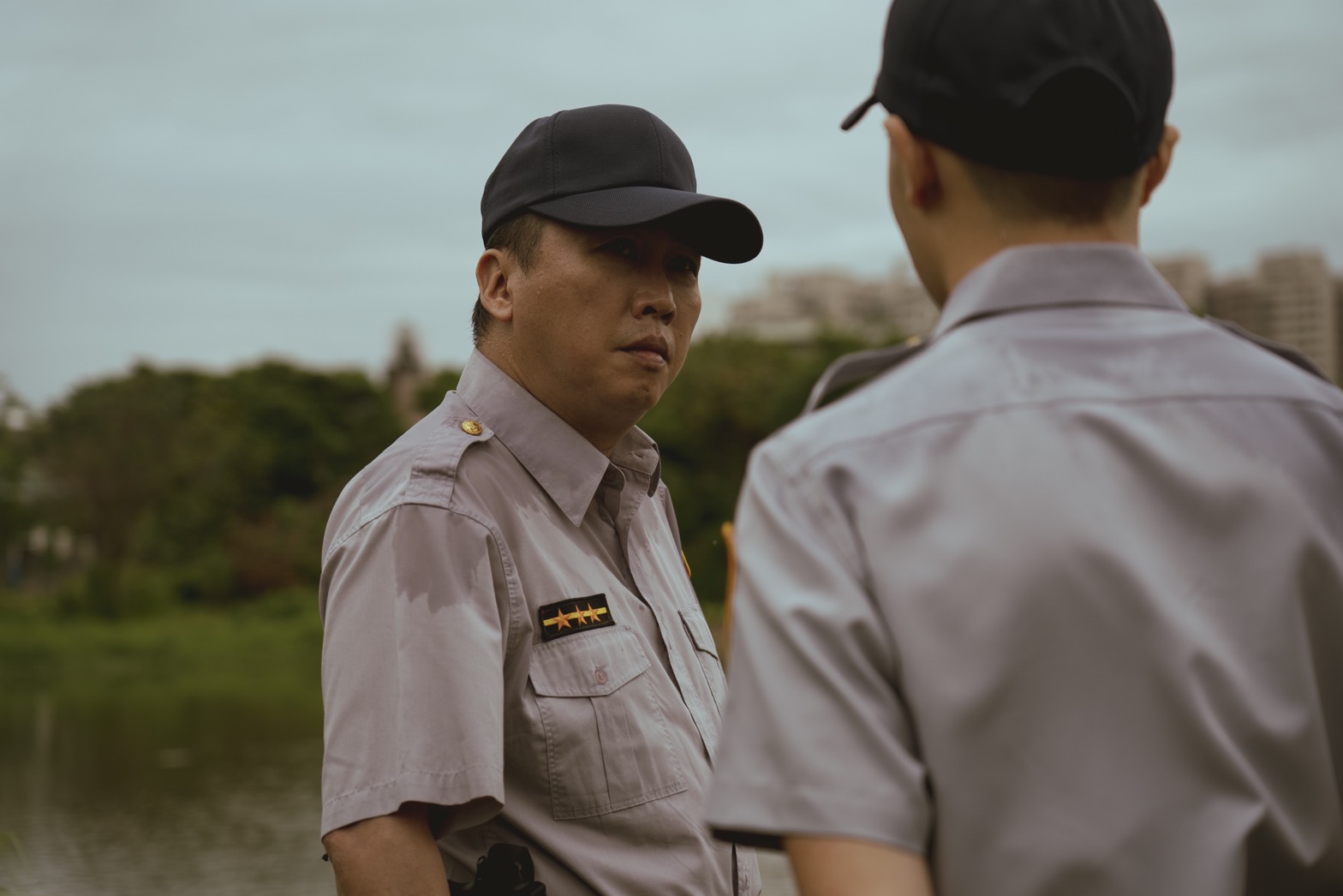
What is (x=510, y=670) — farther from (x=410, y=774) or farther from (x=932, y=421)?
(x=932, y=421)

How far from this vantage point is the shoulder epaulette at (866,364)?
4.20 ft

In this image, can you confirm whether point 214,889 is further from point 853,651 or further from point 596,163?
point 853,651

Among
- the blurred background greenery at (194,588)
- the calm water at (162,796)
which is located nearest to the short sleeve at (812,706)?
the calm water at (162,796)

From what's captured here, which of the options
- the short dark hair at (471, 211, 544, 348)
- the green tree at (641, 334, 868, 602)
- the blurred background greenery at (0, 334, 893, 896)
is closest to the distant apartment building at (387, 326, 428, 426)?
the blurred background greenery at (0, 334, 893, 896)

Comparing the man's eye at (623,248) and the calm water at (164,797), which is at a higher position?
the man's eye at (623,248)

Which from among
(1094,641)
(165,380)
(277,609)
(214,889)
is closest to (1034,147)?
(1094,641)

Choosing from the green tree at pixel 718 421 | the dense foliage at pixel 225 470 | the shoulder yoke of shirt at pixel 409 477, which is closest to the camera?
the shoulder yoke of shirt at pixel 409 477

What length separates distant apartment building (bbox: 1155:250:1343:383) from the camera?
90625mm

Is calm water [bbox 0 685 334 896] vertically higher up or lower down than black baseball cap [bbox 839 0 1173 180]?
lower down

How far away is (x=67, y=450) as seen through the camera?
111 ft

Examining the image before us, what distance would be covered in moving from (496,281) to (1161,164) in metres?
1.38

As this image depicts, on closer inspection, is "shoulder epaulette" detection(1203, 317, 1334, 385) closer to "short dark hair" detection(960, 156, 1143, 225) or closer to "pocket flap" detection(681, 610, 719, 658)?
"short dark hair" detection(960, 156, 1143, 225)

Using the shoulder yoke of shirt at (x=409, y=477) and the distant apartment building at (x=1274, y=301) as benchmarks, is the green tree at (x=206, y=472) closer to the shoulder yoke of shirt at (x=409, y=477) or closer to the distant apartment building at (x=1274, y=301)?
the shoulder yoke of shirt at (x=409, y=477)

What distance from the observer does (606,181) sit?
2.41 m
